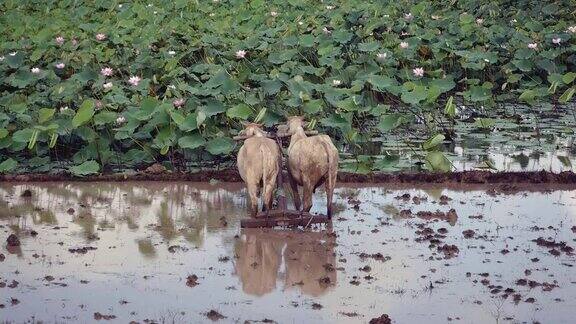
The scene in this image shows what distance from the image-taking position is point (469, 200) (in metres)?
8.56

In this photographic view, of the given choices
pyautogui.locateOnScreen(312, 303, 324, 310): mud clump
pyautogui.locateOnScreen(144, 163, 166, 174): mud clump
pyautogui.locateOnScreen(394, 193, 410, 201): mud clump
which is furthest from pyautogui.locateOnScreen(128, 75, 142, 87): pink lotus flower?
pyautogui.locateOnScreen(312, 303, 324, 310): mud clump

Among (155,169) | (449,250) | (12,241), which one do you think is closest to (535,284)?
(449,250)

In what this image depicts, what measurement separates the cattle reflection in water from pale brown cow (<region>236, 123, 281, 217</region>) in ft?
0.73

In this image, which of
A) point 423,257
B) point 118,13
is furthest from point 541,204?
point 118,13

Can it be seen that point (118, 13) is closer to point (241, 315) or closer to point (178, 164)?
point (178, 164)

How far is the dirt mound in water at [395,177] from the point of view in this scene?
9.14 metres

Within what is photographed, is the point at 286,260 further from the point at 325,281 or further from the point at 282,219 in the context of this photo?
the point at 282,219

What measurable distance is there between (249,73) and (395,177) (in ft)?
8.57

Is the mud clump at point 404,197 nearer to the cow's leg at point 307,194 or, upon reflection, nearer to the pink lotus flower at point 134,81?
the cow's leg at point 307,194

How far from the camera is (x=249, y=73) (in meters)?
11.3

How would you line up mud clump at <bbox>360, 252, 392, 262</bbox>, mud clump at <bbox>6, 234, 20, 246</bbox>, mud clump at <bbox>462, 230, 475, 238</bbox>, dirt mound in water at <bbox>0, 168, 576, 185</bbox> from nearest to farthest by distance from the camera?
mud clump at <bbox>360, 252, 392, 262</bbox> → mud clump at <bbox>6, 234, 20, 246</bbox> → mud clump at <bbox>462, 230, 475, 238</bbox> → dirt mound in water at <bbox>0, 168, 576, 185</bbox>

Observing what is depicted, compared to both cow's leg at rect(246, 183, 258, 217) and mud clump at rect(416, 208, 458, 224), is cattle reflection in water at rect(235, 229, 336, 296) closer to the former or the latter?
cow's leg at rect(246, 183, 258, 217)

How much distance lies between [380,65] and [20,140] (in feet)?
14.4

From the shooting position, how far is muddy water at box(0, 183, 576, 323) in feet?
19.9
